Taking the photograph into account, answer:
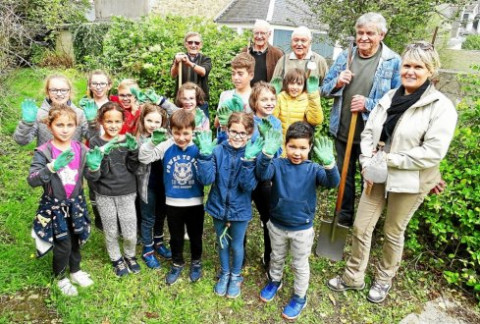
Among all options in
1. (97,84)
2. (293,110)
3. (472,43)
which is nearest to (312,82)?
(293,110)

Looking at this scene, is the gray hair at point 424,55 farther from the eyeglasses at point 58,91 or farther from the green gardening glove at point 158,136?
the eyeglasses at point 58,91

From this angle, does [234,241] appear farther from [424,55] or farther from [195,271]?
[424,55]

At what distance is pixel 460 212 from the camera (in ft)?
9.95

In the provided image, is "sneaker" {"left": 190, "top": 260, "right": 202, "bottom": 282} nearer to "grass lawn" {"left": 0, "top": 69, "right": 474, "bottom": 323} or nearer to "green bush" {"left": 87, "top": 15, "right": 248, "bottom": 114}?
"grass lawn" {"left": 0, "top": 69, "right": 474, "bottom": 323}

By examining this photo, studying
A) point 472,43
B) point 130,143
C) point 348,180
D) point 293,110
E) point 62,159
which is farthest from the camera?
point 472,43

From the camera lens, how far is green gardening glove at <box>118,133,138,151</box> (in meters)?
2.63

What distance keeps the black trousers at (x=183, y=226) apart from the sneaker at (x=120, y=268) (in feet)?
1.42

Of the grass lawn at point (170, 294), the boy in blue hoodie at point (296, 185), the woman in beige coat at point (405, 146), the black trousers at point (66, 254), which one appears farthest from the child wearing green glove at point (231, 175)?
the black trousers at point (66, 254)

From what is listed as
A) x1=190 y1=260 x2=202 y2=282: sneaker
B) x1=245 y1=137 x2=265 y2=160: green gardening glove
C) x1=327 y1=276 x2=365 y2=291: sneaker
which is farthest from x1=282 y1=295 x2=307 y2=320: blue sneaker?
x1=245 y1=137 x2=265 y2=160: green gardening glove

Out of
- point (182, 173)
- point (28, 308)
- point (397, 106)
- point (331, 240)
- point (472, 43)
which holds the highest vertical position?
point (472, 43)

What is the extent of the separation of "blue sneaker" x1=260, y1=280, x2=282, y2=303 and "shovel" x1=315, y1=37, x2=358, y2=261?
22.2 inches

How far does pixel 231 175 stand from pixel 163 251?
1260mm

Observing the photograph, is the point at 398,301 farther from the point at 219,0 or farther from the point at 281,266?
the point at 219,0

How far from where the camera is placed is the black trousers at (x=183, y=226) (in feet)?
9.34
